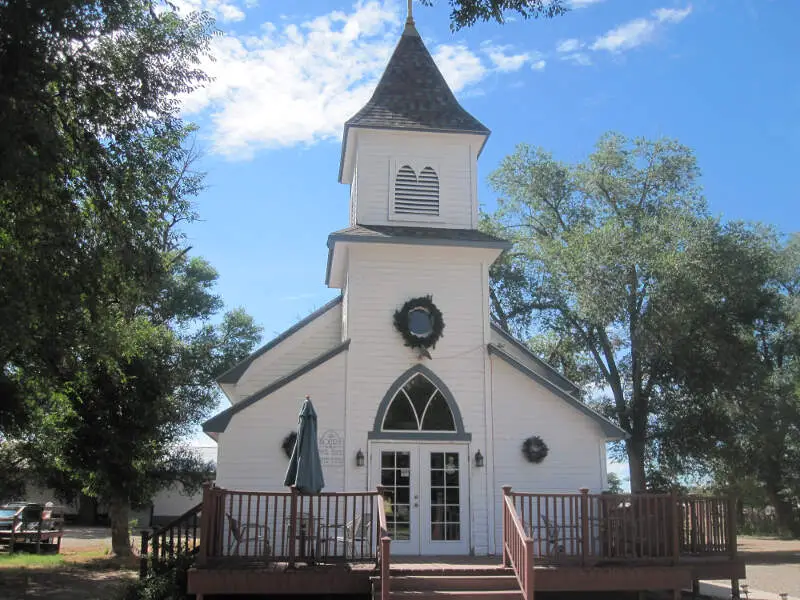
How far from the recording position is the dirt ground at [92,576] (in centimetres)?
1434

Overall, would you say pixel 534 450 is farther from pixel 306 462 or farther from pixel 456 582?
pixel 306 462

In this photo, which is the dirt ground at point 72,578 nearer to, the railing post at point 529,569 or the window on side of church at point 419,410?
the window on side of church at point 419,410

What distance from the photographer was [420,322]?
50.4 ft

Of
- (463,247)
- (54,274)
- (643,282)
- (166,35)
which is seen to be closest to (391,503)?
(463,247)

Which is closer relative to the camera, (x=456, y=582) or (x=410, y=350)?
(x=456, y=582)

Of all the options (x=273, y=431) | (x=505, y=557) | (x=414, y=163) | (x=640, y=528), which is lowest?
(x=505, y=557)

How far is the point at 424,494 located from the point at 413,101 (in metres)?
8.85

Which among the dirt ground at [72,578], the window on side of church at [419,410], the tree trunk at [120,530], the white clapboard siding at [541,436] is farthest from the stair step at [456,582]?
the tree trunk at [120,530]

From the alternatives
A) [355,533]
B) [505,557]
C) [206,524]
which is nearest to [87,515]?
[206,524]

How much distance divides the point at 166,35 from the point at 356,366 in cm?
684

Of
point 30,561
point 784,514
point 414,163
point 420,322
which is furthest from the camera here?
point 784,514

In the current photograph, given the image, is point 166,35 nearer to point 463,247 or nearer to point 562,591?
point 463,247

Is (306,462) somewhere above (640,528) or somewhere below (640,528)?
above

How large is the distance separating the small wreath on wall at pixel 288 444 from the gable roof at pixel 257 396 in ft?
2.91
